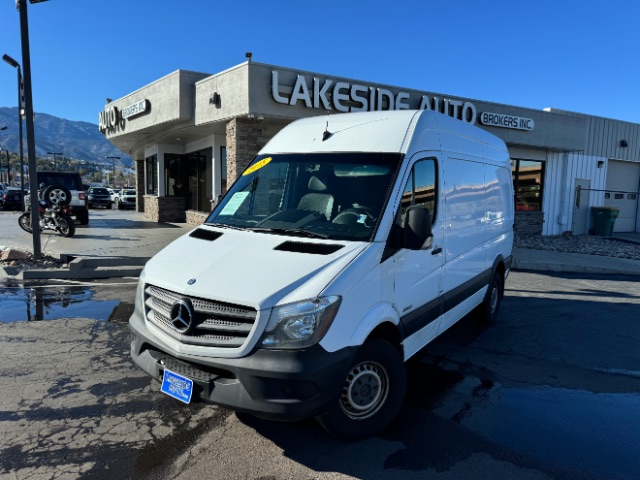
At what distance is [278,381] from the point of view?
8.50 feet

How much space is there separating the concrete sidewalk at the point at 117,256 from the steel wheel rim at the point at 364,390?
702 centimetres

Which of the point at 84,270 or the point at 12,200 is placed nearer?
the point at 84,270

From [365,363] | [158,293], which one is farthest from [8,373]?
[365,363]

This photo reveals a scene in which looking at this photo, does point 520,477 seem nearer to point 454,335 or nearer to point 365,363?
point 365,363

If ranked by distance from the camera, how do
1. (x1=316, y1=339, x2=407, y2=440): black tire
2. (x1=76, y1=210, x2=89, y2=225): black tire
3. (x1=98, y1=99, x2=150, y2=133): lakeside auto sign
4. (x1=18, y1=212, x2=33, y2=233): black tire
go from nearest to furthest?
1. (x1=316, y1=339, x2=407, y2=440): black tire
2. (x1=18, y1=212, x2=33, y2=233): black tire
3. (x1=98, y1=99, x2=150, y2=133): lakeside auto sign
4. (x1=76, y1=210, x2=89, y2=225): black tire

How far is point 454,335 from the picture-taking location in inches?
224

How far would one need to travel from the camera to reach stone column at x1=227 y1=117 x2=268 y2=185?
40.1 feet

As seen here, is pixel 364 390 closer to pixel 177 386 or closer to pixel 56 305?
pixel 177 386

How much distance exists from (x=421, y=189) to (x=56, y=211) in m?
12.4

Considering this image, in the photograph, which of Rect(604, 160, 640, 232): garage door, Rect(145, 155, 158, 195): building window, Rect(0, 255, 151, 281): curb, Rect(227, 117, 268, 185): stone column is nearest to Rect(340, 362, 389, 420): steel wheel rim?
Rect(0, 255, 151, 281): curb

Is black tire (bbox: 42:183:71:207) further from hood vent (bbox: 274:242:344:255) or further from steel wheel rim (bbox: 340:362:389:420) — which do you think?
steel wheel rim (bbox: 340:362:389:420)

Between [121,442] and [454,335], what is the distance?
397 centimetres

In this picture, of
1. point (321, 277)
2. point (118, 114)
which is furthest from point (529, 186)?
point (321, 277)

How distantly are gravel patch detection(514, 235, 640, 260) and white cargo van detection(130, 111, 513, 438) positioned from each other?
1144 centimetres
